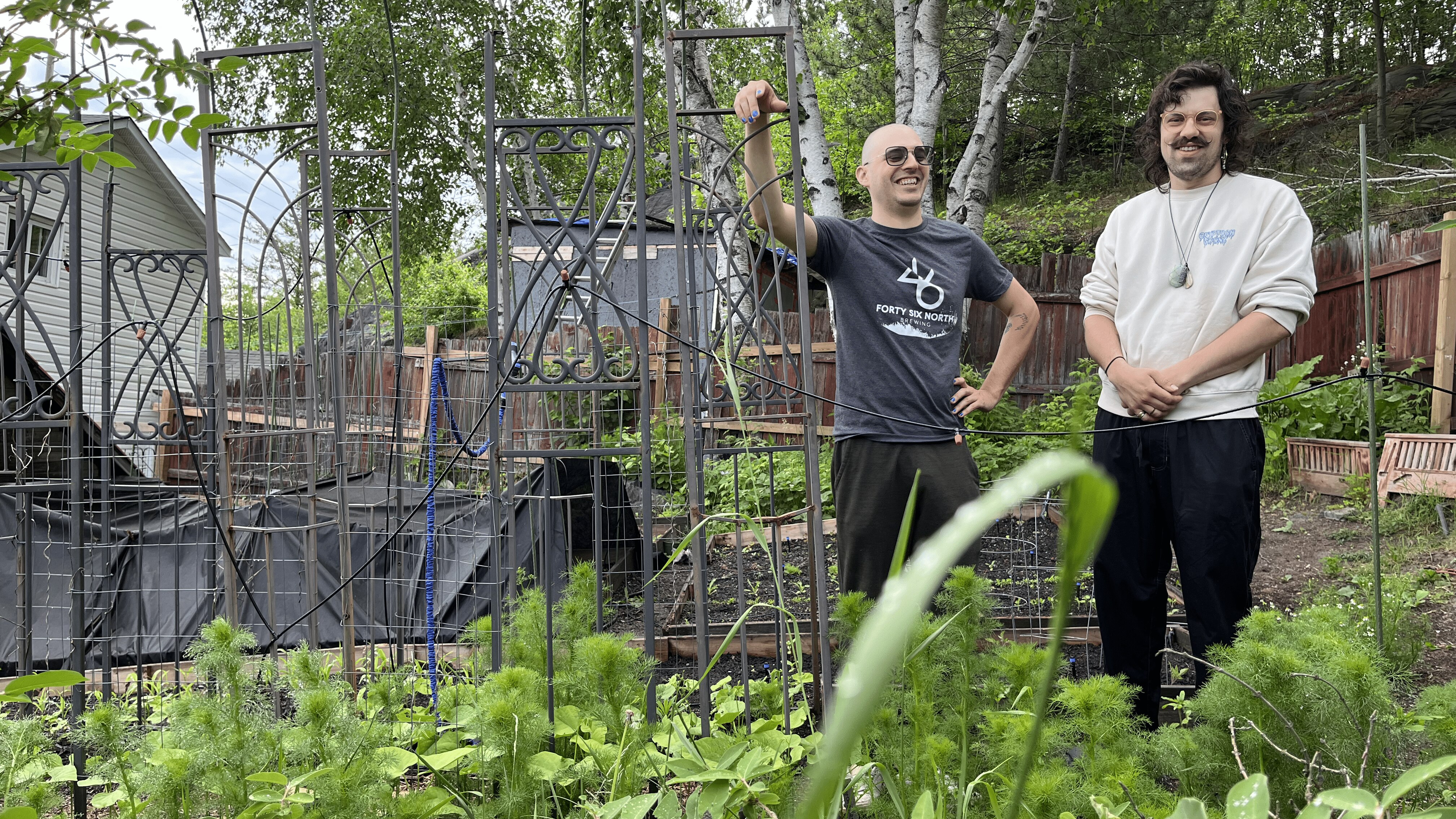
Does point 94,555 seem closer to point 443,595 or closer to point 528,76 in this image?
point 443,595

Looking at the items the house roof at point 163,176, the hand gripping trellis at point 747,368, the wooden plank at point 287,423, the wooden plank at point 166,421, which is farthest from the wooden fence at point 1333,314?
the house roof at point 163,176

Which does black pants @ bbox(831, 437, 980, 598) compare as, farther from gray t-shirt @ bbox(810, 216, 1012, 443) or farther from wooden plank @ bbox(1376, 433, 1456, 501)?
wooden plank @ bbox(1376, 433, 1456, 501)

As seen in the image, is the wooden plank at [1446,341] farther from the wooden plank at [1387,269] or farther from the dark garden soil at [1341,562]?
the dark garden soil at [1341,562]

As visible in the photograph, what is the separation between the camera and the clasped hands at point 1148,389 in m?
2.14

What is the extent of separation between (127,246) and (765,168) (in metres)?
14.5

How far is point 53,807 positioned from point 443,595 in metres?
2.76

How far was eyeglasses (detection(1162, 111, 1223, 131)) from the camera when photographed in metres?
2.27

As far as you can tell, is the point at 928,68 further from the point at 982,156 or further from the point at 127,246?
the point at 127,246

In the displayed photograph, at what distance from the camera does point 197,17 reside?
3.13 metres

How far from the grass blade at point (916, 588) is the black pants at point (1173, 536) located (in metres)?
1.96

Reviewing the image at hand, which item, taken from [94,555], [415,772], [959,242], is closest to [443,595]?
[94,555]

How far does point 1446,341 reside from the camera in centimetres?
595

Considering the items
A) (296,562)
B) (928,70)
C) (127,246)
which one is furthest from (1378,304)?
(127,246)

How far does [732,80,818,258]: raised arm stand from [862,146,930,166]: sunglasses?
28 centimetres
